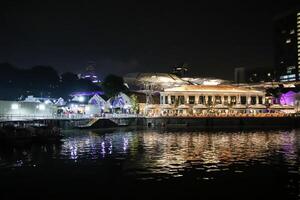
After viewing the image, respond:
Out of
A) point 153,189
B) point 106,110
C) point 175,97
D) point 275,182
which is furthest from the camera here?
point 175,97

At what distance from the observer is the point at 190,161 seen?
37.1 metres

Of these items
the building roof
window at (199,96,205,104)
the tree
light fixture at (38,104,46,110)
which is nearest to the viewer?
light fixture at (38,104,46,110)

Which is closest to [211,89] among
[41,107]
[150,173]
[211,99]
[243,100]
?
[211,99]

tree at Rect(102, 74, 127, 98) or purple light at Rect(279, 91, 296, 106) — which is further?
purple light at Rect(279, 91, 296, 106)

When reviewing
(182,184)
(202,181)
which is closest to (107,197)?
(182,184)

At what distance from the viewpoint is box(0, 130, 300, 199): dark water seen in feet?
81.4

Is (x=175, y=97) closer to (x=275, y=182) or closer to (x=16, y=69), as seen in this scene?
(x=16, y=69)

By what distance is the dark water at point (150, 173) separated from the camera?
24797 mm

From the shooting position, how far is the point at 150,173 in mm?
30797

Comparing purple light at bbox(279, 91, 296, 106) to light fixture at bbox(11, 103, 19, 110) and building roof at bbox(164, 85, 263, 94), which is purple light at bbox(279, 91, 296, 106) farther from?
light fixture at bbox(11, 103, 19, 110)

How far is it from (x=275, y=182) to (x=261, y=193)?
3588 millimetres

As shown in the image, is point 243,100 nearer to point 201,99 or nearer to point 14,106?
point 201,99

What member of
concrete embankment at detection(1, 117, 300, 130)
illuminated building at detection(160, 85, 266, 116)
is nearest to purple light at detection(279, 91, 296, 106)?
illuminated building at detection(160, 85, 266, 116)

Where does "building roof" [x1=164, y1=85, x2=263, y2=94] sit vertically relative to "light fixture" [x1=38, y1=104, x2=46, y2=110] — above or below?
above
